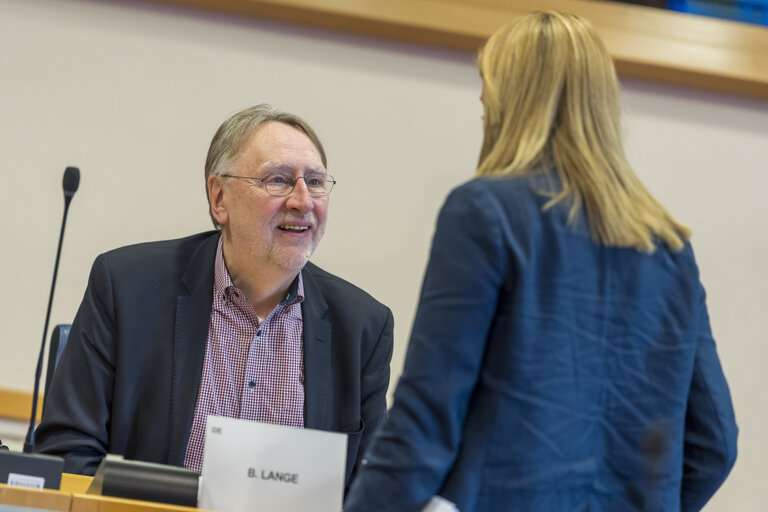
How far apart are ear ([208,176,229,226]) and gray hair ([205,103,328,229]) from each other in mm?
13

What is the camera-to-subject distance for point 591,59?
5.15 ft

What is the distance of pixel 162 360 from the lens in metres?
2.38

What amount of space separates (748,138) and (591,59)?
9.11 ft

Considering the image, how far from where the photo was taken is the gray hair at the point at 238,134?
2.71 metres

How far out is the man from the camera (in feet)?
7.61

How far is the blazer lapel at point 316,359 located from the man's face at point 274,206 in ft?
0.43

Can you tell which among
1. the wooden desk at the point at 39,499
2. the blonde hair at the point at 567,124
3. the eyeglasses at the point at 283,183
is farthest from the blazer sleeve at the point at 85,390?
the blonde hair at the point at 567,124

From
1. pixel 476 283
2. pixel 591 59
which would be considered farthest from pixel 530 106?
pixel 476 283

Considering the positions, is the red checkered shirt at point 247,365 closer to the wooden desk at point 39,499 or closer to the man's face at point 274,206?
the man's face at point 274,206

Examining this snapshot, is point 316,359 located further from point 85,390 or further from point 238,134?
point 238,134

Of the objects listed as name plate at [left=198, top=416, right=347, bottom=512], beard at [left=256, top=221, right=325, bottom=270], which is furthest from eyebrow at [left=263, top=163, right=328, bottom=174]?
name plate at [left=198, top=416, right=347, bottom=512]

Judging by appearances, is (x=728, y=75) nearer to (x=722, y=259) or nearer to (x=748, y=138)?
(x=748, y=138)

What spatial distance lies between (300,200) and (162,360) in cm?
59

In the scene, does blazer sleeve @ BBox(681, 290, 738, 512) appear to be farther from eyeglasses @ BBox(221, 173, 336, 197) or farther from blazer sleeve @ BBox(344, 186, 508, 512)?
eyeglasses @ BBox(221, 173, 336, 197)
